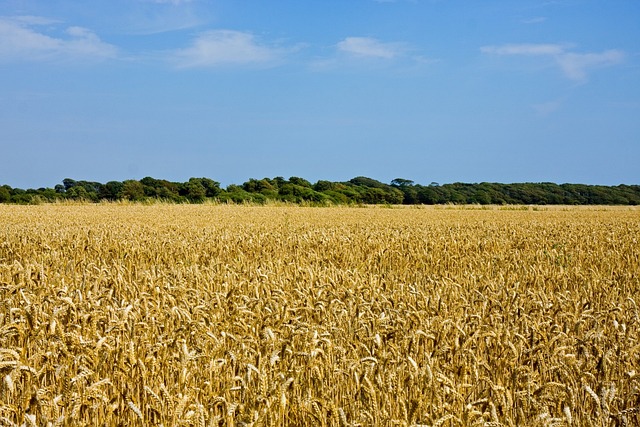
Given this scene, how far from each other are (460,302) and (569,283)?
7.15 feet

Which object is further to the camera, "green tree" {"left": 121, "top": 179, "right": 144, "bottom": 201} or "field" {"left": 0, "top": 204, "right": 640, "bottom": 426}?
"green tree" {"left": 121, "top": 179, "right": 144, "bottom": 201}

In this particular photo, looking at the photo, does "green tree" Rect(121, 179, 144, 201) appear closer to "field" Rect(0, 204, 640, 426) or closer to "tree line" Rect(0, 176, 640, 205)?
"tree line" Rect(0, 176, 640, 205)

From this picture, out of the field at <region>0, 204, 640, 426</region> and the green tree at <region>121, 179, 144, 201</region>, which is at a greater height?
the green tree at <region>121, 179, 144, 201</region>

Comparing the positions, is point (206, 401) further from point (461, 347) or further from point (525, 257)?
point (525, 257)

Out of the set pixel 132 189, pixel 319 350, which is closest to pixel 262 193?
pixel 132 189

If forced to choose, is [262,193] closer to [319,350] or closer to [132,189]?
[132,189]

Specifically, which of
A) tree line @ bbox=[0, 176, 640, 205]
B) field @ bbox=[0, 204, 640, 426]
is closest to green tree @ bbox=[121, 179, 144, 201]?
tree line @ bbox=[0, 176, 640, 205]

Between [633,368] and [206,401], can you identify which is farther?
[633,368]

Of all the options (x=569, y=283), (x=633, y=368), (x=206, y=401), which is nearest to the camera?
(x=206, y=401)

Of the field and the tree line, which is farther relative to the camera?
the tree line

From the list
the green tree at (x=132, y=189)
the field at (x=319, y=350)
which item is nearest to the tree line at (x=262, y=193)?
the green tree at (x=132, y=189)

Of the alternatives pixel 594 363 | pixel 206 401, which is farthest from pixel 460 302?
pixel 206 401

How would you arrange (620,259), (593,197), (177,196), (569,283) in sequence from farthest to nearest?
(593,197)
(177,196)
(620,259)
(569,283)

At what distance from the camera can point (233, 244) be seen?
9.73 meters
